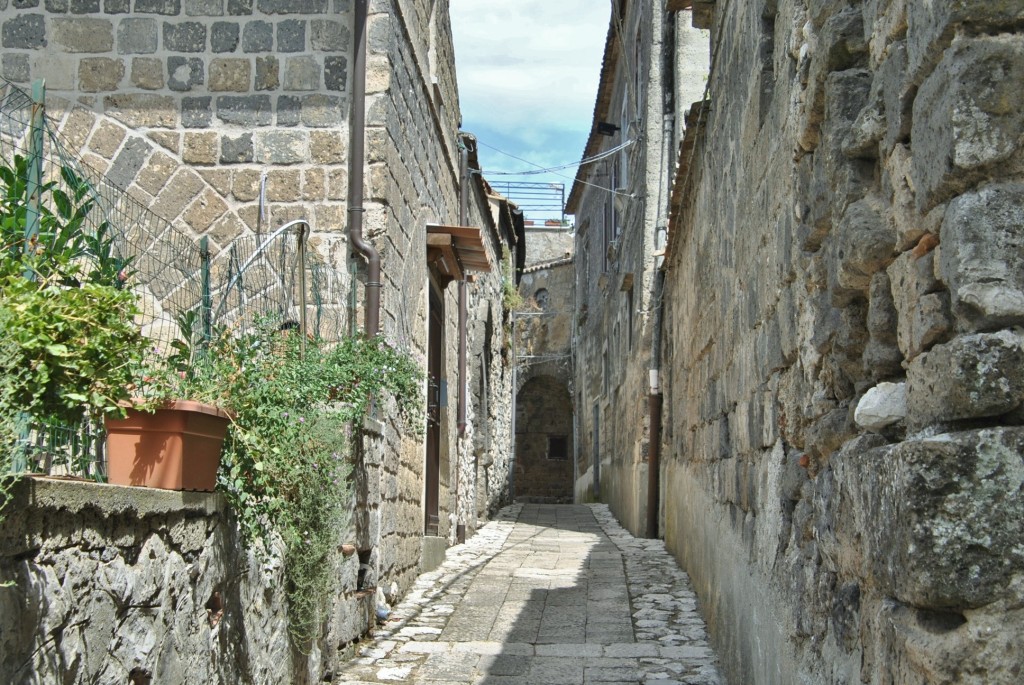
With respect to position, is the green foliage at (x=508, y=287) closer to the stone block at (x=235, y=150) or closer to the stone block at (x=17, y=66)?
the stone block at (x=235, y=150)

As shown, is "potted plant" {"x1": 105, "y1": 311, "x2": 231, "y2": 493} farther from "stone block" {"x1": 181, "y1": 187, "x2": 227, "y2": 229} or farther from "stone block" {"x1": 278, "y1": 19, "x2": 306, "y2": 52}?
"stone block" {"x1": 278, "y1": 19, "x2": 306, "y2": 52}

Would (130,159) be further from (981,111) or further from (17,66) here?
(981,111)

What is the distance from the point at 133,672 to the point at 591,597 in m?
4.53

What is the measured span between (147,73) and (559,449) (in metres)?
23.1

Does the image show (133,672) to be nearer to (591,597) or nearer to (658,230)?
(591,597)

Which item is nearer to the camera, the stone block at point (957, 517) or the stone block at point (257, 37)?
the stone block at point (957, 517)

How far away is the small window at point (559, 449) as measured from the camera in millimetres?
28766

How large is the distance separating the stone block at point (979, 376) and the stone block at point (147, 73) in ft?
18.9

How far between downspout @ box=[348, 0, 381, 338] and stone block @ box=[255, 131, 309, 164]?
0.30 metres

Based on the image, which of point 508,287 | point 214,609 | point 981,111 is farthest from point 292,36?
point 508,287

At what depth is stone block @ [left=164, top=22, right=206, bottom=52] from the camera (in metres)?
6.48

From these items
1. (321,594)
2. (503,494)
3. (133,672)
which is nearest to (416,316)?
(321,594)

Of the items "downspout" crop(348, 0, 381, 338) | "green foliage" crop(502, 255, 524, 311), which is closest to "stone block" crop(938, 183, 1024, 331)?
"downspout" crop(348, 0, 381, 338)

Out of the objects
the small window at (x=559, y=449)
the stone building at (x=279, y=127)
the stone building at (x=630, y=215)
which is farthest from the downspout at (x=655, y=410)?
the small window at (x=559, y=449)
